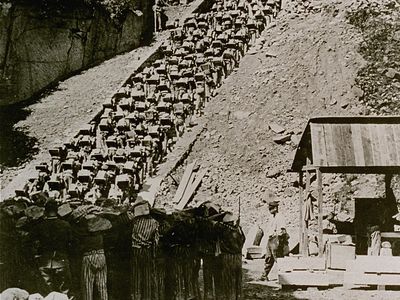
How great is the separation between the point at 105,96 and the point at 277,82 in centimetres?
588

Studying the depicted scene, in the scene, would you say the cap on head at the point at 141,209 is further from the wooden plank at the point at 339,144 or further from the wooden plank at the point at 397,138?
the wooden plank at the point at 397,138

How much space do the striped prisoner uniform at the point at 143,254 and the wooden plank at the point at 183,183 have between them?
9207 millimetres

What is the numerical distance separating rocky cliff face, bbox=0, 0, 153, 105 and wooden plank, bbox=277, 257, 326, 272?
12.6 meters

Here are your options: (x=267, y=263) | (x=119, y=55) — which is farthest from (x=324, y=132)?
(x=119, y=55)

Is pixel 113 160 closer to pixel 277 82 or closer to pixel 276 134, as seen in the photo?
pixel 276 134

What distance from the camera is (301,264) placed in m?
12.0

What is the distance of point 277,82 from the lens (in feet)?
74.8

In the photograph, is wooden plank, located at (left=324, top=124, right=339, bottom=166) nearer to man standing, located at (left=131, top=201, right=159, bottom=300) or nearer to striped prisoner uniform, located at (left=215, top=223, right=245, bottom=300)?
striped prisoner uniform, located at (left=215, top=223, right=245, bottom=300)

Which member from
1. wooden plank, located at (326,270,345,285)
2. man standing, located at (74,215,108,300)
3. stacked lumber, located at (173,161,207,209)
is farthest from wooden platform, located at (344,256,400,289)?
stacked lumber, located at (173,161,207,209)

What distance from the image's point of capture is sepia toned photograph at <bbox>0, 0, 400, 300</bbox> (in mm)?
9148

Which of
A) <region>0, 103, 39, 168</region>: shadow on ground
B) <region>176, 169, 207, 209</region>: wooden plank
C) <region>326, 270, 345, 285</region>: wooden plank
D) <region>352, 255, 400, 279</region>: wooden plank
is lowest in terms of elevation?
<region>326, 270, 345, 285</region>: wooden plank

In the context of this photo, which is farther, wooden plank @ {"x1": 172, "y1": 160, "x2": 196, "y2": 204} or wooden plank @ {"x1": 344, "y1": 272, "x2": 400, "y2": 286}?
wooden plank @ {"x1": 172, "y1": 160, "x2": 196, "y2": 204}

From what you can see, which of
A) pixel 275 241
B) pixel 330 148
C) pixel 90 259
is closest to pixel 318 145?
pixel 330 148

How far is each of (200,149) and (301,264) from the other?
9.05 m
